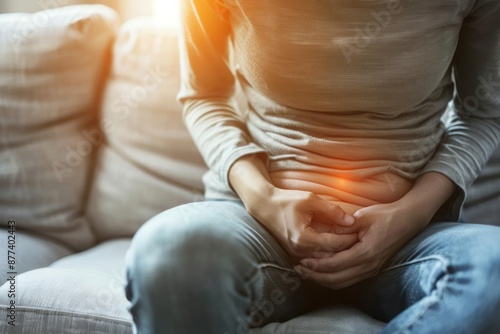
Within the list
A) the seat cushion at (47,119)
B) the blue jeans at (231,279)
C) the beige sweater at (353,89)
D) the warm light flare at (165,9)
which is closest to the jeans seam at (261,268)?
the blue jeans at (231,279)

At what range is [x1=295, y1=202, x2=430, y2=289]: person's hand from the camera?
865mm

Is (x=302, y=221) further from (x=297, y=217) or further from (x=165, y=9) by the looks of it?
(x=165, y=9)

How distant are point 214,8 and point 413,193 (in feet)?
1.37

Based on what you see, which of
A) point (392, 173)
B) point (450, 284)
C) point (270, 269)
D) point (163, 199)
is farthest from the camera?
point (163, 199)

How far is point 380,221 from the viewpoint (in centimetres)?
88

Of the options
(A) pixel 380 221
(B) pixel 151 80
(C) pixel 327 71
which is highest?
(C) pixel 327 71

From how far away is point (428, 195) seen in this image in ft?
3.03

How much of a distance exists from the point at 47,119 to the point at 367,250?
89cm

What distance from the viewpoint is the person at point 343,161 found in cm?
76

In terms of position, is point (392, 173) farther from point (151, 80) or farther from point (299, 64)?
point (151, 80)

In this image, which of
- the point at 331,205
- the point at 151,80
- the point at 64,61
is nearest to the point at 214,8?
the point at 331,205

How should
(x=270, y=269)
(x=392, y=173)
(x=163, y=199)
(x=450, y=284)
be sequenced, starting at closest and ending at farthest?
1. (x=450, y=284)
2. (x=270, y=269)
3. (x=392, y=173)
4. (x=163, y=199)

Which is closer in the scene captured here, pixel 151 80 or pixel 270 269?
pixel 270 269

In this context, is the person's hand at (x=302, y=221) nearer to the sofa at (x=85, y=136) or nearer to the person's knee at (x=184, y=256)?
the person's knee at (x=184, y=256)
